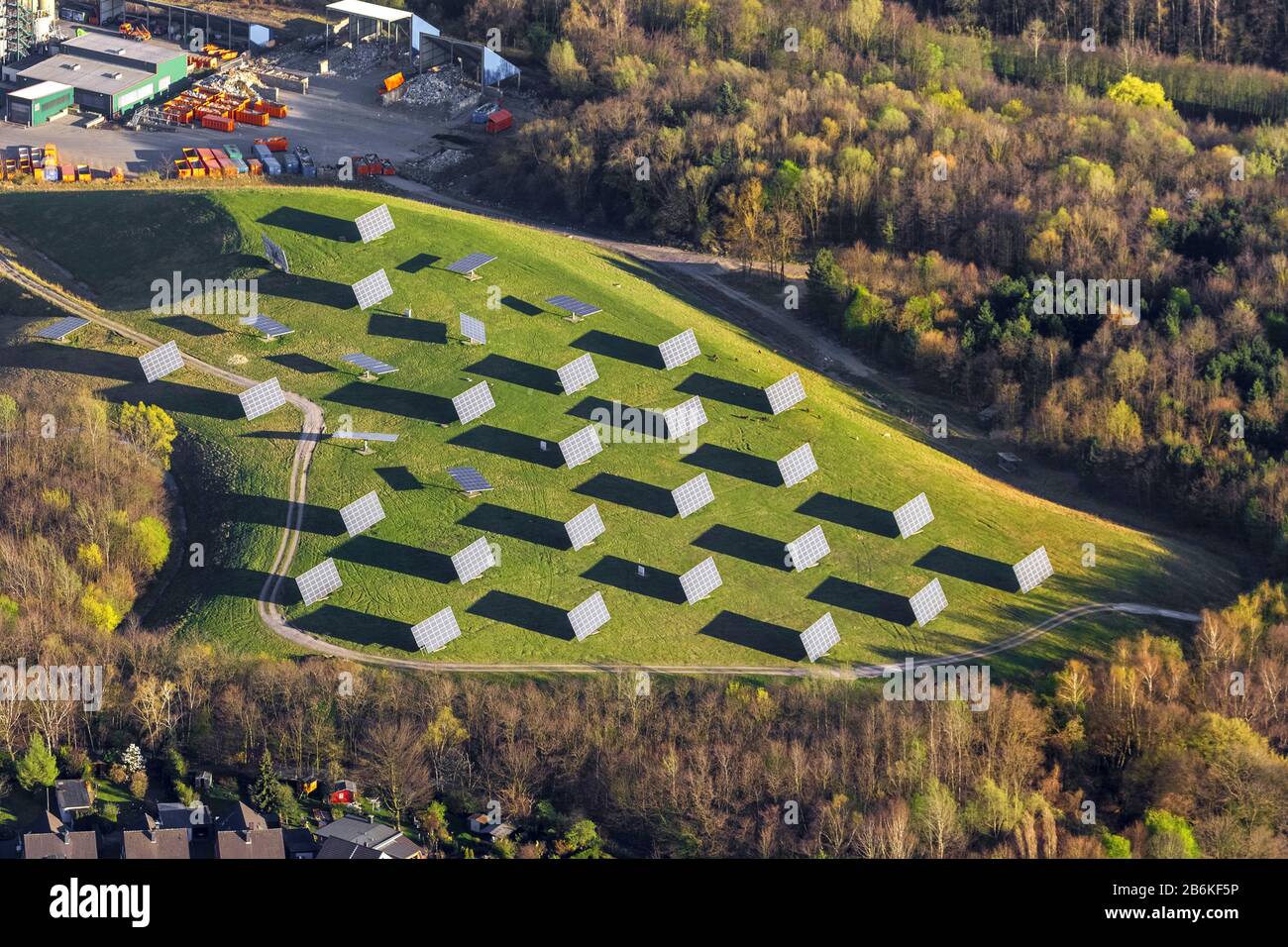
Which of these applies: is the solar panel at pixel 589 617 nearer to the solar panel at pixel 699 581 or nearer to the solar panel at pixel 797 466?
the solar panel at pixel 699 581

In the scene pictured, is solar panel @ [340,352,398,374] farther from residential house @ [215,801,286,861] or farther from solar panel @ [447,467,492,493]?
residential house @ [215,801,286,861]

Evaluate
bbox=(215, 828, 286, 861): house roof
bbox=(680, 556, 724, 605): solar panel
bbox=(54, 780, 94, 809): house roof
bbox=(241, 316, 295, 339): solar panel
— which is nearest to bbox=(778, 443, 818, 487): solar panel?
bbox=(680, 556, 724, 605): solar panel

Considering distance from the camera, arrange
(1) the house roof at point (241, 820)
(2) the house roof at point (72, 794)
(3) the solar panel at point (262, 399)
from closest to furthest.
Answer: (1) the house roof at point (241, 820), (2) the house roof at point (72, 794), (3) the solar panel at point (262, 399)

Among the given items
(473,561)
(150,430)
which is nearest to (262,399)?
(150,430)

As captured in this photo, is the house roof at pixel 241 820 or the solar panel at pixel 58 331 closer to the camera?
the house roof at pixel 241 820

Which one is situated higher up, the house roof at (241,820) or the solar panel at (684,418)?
the solar panel at (684,418)

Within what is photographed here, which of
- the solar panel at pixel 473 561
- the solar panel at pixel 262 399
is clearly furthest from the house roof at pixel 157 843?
the solar panel at pixel 262 399
